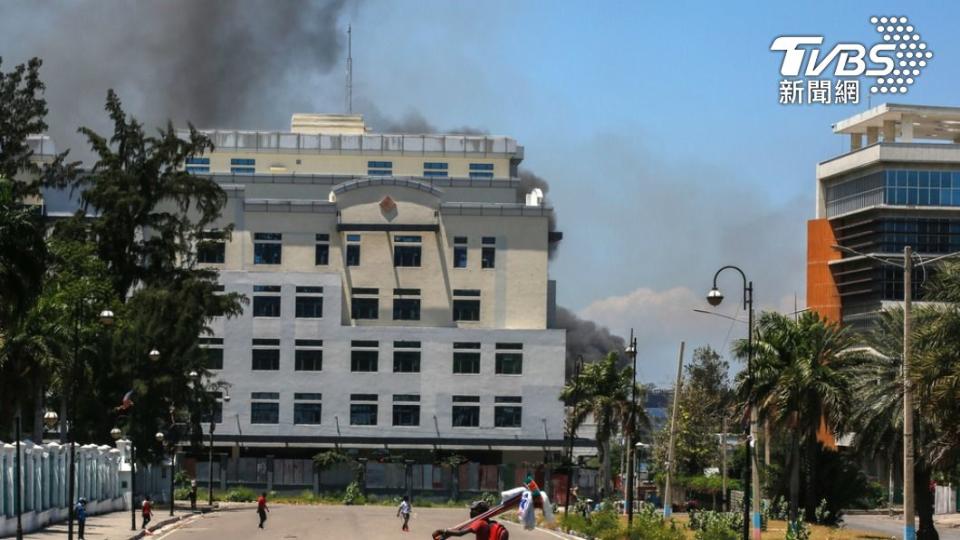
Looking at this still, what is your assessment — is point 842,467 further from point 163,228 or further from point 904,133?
point 904,133

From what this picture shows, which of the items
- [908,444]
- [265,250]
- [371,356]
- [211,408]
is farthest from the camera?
[265,250]

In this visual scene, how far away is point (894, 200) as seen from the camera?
126375 millimetres

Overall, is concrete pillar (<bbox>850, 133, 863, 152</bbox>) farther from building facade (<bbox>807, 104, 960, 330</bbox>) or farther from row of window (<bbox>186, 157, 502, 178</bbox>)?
row of window (<bbox>186, 157, 502, 178</bbox>)

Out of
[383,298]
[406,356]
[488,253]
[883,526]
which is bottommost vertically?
[883,526]

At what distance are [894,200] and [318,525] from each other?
2815 inches

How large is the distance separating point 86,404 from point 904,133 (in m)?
71.0

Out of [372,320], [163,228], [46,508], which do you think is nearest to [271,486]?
[372,320]

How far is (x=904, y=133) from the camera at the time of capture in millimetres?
126750

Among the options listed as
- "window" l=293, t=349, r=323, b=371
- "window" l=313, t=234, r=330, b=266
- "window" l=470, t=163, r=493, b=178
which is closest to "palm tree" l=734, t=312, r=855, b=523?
"window" l=293, t=349, r=323, b=371

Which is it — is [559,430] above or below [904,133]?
below

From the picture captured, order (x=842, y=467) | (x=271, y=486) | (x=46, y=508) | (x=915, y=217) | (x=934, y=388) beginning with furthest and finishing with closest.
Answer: (x=915, y=217), (x=271, y=486), (x=842, y=467), (x=46, y=508), (x=934, y=388)

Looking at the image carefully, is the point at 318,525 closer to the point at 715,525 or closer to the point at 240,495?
the point at 715,525

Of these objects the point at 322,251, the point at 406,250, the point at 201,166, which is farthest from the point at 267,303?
the point at 201,166

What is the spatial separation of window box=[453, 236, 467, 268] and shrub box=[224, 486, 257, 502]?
85.8ft
